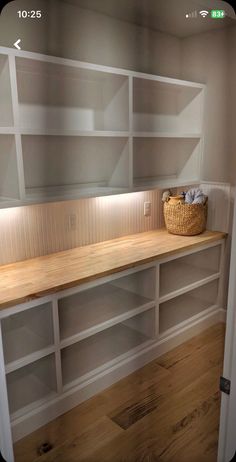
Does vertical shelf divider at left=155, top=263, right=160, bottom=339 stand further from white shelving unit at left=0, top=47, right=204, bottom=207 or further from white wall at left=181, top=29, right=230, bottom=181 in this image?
white wall at left=181, top=29, right=230, bottom=181

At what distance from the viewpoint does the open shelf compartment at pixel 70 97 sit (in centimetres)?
99

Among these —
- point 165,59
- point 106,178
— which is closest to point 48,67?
point 106,178

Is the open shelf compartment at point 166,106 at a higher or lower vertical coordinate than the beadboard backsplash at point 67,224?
higher

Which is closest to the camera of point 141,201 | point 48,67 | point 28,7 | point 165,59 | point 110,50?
point 28,7

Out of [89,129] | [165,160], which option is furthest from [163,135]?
[89,129]

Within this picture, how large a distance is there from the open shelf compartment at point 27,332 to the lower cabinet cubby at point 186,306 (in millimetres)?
761

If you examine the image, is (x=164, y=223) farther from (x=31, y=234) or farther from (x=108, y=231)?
(x=31, y=234)

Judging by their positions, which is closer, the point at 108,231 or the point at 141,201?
the point at 108,231

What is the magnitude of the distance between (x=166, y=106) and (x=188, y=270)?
0.93m

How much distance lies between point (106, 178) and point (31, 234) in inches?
17.2

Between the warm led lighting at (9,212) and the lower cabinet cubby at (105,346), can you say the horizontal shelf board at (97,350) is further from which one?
the warm led lighting at (9,212)

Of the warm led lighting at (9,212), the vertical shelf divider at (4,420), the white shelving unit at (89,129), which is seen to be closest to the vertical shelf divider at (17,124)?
the white shelving unit at (89,129)

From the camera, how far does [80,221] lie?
178cm

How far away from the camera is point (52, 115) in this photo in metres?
0.83
